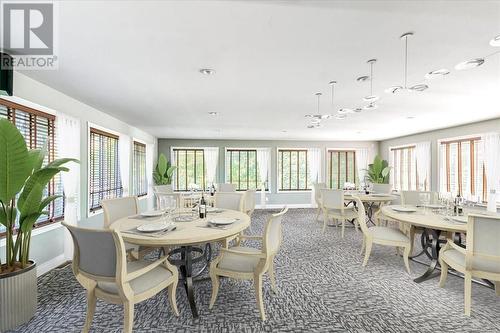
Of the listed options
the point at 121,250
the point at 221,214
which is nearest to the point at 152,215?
the point at 221,214

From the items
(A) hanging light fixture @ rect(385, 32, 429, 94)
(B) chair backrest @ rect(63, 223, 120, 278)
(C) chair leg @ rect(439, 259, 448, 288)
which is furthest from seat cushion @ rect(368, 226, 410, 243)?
(B) chair backrest @ rect(63, 223, 120, 278)

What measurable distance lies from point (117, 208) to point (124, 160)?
285cm

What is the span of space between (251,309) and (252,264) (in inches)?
16.9

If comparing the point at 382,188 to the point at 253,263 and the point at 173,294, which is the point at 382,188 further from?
the point at 173,294

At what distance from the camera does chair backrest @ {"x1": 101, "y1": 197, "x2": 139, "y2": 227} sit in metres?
2.74

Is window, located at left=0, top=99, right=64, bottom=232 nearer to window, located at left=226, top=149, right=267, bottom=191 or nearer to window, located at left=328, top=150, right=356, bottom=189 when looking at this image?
window, located at left=226, top=149, right=267, bottom=191

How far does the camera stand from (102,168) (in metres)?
4.72

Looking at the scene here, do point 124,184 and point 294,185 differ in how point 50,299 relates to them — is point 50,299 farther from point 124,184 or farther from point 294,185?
point 294,185

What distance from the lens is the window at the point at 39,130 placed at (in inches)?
108

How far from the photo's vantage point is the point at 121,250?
1.56m

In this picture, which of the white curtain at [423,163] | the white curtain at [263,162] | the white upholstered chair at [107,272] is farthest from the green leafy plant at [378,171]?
the white upholstered chair at [107,272]

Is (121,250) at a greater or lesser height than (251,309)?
greater

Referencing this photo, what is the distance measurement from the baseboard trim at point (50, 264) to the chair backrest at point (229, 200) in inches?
87.3

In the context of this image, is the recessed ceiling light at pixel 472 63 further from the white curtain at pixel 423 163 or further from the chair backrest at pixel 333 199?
the white curtain at pixel 423 163
